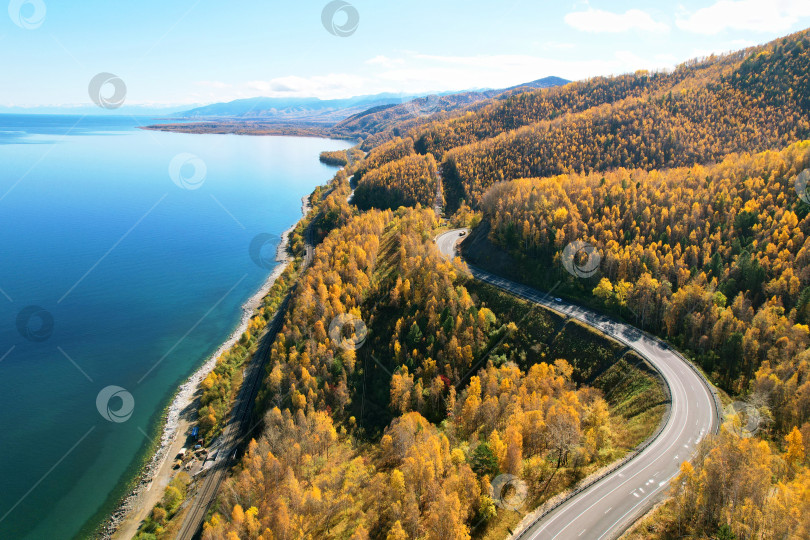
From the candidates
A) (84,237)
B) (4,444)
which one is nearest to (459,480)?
(4,444)

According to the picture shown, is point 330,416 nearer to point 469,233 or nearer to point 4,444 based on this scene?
point 4,444

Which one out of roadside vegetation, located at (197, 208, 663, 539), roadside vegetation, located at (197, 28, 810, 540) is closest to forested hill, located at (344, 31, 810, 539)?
roadside vegetation, located at (197, 28, 810, 540)

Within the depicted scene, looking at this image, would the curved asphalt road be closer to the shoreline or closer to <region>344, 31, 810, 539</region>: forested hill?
<region>344, 31, 810, 539</region>: forested hill

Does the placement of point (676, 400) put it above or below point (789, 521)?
below

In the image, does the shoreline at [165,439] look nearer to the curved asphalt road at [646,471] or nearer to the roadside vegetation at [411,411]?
the roadside vegetation at [411,411]

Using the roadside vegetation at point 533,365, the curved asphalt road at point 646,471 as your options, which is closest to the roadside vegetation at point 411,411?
the roadside vegetation at point 533,365

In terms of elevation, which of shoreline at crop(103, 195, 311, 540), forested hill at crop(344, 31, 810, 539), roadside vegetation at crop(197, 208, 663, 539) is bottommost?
shoreline at crop(103, 195, 311, 540)

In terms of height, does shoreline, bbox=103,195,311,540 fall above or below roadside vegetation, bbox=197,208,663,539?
below

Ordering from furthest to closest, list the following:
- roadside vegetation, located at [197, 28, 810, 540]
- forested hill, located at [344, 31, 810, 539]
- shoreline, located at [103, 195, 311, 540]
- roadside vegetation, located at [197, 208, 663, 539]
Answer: shoreline, located at [103, 195, 311, 540], roadside vegetation, located at [197, 208, 663, 539], roadside vegetation, located at [197, 28, 810, 540], forested hill, located at [344, 31, 810, 539]

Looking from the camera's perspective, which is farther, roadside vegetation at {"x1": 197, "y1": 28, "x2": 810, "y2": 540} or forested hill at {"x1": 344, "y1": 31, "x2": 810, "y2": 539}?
roadside vegetation at {"x1": 197, "y1": 28, "x2": 810, "y2": 540}

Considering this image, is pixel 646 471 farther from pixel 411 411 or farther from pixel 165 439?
pixel 165 439
